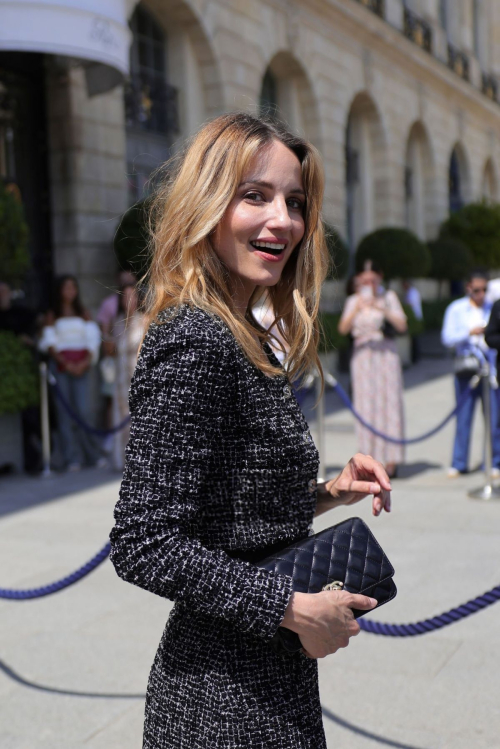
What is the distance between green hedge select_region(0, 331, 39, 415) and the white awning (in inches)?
128

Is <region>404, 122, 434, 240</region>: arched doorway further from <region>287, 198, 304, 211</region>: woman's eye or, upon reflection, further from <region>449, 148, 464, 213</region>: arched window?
<region>287, 198, 304, 211</region>: woman's eye

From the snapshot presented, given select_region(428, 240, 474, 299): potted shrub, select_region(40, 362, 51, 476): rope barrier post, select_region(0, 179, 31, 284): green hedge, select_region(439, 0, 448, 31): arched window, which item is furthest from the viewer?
select_region(439, 0, 448, 31): arched window

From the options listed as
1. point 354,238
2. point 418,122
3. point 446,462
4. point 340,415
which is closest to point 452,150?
point 418,122

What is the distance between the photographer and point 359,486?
6.27ft

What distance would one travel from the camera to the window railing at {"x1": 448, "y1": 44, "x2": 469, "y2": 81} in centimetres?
2777

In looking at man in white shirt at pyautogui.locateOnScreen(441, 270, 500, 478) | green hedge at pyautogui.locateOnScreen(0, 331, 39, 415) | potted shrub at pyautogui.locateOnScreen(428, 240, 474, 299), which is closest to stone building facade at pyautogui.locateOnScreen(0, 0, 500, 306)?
potted shrub at pyautogui.locateOnScreen(428, 240, 474, 299)

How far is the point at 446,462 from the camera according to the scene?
923 centimetres

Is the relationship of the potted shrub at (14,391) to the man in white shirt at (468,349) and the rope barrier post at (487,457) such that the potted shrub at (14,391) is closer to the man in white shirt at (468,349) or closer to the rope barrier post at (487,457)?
the man in white shirt at (468,349)

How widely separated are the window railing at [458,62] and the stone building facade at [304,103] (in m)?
0.08

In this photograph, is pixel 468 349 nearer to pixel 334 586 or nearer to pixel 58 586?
pixel 58 586

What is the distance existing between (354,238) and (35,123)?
37.5 ft

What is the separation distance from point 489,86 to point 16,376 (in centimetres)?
2789

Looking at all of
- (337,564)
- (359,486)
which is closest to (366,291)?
(359,486)

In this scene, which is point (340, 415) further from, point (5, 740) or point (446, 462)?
point (5, 740)
